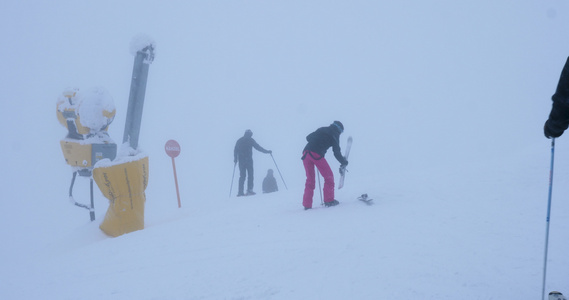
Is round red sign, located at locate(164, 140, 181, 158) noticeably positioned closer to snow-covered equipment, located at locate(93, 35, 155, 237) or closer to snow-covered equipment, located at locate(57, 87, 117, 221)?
snow-covered equipment, located at locate(57, 87, 117, 221)

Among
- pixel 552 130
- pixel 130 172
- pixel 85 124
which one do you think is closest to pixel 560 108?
pixel 552 130

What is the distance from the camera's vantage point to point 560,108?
2.26m

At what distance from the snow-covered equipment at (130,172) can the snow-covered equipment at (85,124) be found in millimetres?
736

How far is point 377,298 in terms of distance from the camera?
8.43 feet

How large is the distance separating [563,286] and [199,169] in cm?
9462

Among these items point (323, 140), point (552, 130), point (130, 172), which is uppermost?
point (552, 130)

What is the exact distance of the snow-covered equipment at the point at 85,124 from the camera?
640 cm

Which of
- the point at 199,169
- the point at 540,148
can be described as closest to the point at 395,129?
the point at 199,169

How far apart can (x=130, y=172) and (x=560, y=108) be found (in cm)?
566

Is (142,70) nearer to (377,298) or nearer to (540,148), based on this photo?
(377,298)

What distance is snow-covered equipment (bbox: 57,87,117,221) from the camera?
252 inches

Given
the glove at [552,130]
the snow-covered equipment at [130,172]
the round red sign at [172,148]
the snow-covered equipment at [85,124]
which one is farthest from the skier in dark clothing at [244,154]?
the glove at [552,130]

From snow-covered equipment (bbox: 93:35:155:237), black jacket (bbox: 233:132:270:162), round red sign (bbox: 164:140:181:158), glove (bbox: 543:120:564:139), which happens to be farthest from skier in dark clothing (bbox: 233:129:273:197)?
glove (bbox: 543:120:564:139)

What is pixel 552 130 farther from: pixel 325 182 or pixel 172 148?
pixel 172 148
